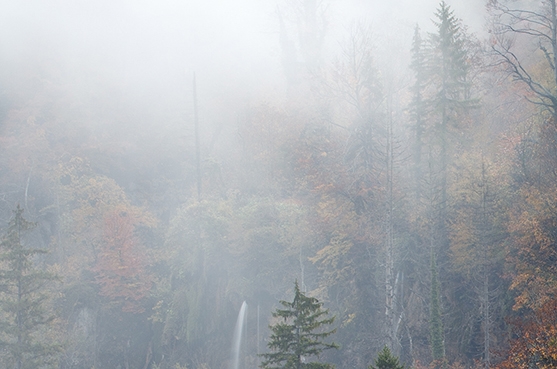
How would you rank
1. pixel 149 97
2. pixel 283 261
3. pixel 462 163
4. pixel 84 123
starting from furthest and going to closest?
pixel 149 97 → pixel 84 123 → pixel 283 261 → pixel 462 163

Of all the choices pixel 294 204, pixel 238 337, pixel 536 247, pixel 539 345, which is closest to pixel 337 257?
pixel 294 204

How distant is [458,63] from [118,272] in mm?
26393

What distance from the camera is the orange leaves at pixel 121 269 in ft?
116

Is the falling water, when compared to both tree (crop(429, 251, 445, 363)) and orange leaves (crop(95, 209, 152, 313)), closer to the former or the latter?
orange leaves (crop(95, 209, 152, 313))

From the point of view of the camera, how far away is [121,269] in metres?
35.3

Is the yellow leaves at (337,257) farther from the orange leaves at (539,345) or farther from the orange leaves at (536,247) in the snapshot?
the orange leaves at (539,345)

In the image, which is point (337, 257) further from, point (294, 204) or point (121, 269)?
point (121, 269)

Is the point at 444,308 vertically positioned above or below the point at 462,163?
below

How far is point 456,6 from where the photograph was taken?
56.1 m

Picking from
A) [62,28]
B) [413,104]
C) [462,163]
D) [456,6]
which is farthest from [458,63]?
[62,28]

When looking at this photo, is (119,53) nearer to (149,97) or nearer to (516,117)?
(149,97)

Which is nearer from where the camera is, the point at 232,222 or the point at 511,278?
the point at 511,278

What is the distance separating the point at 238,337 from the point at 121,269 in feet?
34.4

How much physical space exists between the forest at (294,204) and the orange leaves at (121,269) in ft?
0.52
